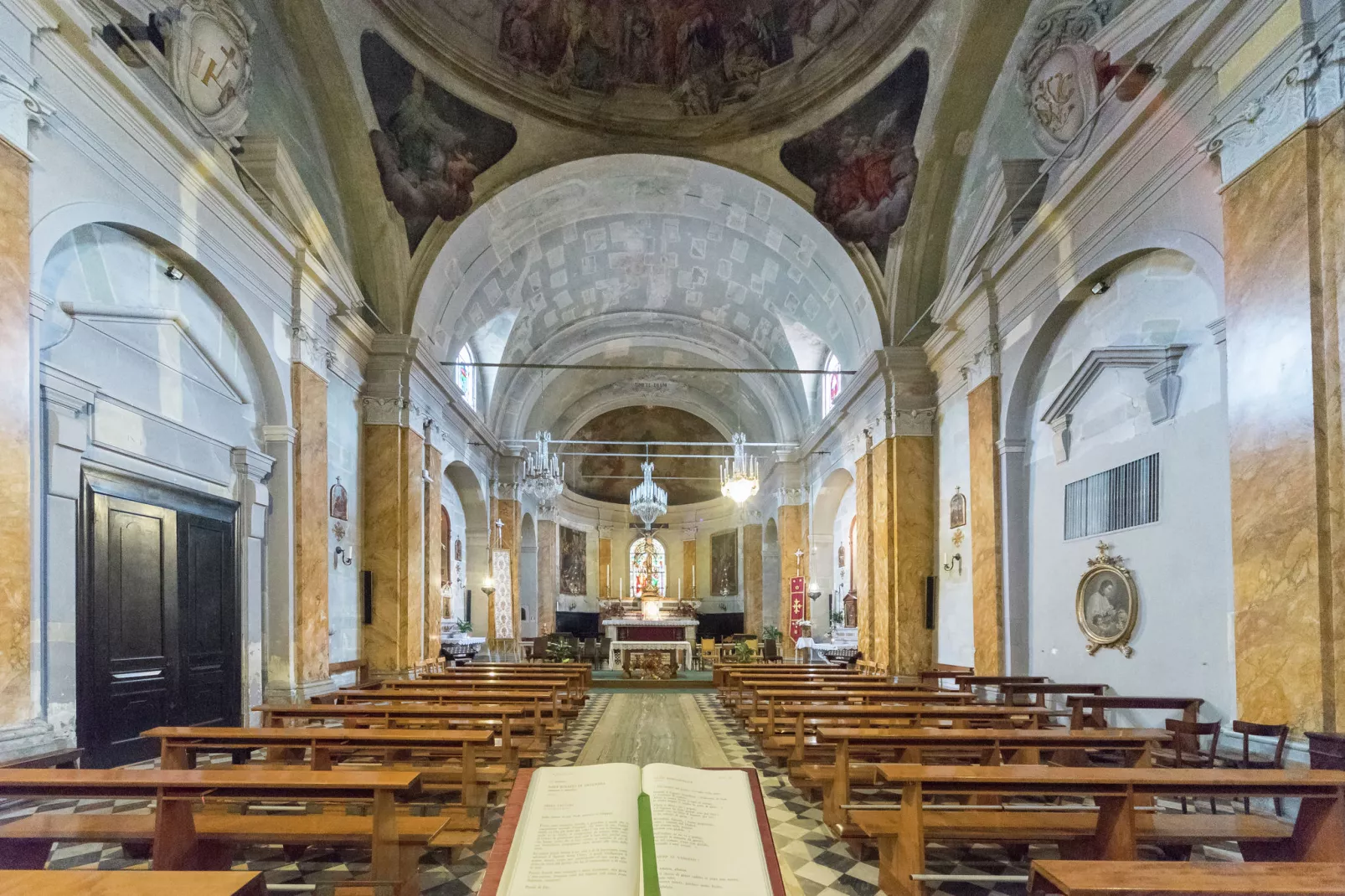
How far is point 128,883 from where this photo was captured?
2.34 metres

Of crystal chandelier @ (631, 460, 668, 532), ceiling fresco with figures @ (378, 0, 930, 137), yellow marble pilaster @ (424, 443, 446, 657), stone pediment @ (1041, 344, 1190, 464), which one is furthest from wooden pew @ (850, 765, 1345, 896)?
crystal chandelier @ (631, 460, 668, 532)

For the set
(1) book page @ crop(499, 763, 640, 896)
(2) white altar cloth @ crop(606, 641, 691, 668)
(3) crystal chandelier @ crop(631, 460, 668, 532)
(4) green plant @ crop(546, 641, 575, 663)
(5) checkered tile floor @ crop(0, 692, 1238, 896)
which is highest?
(3) crystal chandelier @ crop(631, 460, 668, 532)

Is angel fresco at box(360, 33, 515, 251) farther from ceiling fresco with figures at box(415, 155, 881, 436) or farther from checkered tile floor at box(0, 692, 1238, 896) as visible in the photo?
checkered tile floor at box(0, 692, 1238, 896)

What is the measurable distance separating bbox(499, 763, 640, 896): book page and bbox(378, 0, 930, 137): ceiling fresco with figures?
39.7 ft

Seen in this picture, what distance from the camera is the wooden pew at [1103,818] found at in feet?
12.2

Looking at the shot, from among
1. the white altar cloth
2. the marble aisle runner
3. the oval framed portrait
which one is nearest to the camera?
the oval framed portrait

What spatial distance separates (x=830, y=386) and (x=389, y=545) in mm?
11011

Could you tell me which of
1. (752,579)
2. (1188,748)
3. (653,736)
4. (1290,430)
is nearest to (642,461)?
(752,579)

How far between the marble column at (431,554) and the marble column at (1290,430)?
1243cm

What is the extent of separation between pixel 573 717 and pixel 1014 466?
6386mm

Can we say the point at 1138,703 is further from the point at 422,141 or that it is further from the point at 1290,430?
the point at 422,141

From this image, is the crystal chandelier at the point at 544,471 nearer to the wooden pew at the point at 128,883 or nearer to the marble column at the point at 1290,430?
the marble column at the point at 1290,430

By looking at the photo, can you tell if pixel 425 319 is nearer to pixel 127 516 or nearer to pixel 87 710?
pixel 127 516

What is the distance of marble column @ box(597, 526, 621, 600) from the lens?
102ft
